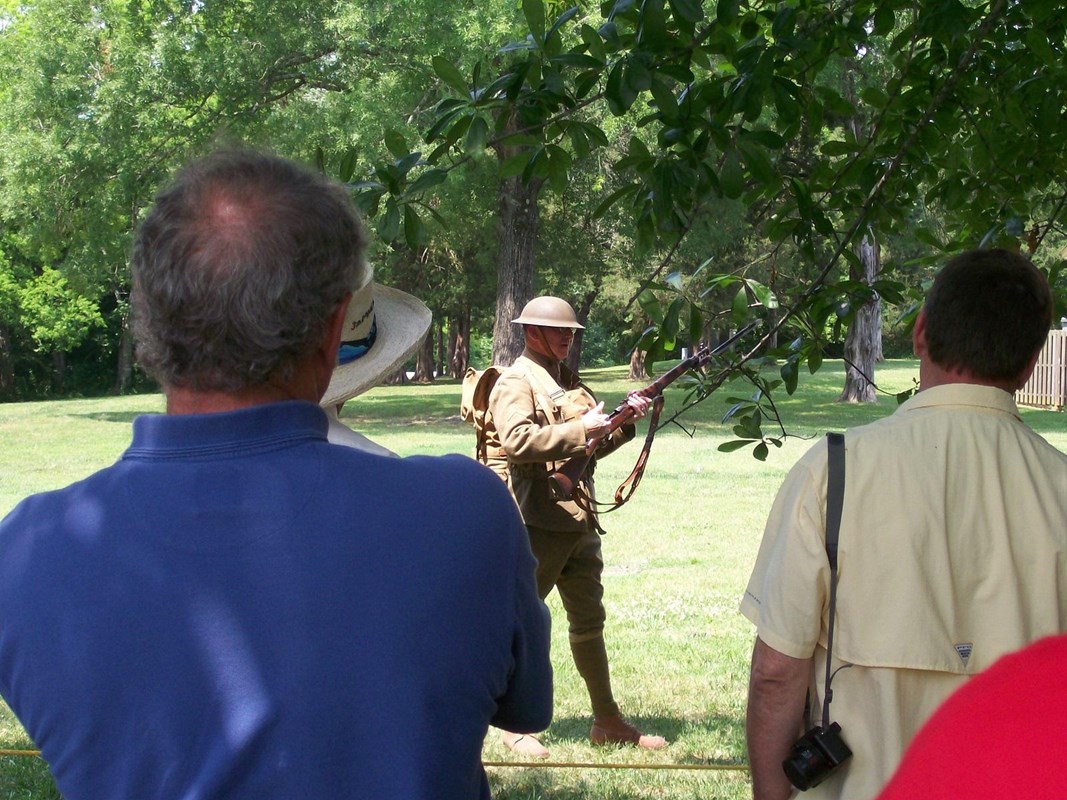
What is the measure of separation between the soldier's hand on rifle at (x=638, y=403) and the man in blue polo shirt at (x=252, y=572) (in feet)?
13.7

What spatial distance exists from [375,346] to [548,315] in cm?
263

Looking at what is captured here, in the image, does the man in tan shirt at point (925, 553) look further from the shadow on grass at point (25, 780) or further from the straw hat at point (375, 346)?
the shadow on grass at point (25, 780)

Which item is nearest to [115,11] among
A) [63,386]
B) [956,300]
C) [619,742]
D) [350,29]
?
[350,29]

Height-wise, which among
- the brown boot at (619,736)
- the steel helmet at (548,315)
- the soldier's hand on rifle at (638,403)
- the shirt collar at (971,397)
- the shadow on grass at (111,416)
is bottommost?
the shadow on grass at (111,416)

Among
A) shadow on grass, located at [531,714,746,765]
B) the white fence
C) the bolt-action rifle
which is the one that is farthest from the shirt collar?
the white fence

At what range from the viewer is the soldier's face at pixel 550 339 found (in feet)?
18.7

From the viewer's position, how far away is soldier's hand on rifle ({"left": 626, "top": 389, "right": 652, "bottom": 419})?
18.6 feet

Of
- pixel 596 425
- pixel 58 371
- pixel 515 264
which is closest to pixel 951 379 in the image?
pixel 596 425

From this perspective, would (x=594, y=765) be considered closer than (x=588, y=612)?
Yes

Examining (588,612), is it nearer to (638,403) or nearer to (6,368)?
(638,403)

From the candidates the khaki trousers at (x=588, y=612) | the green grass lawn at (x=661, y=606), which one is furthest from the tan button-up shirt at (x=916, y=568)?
the khaki trousers at (x=588, y=612)

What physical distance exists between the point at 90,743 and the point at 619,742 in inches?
183

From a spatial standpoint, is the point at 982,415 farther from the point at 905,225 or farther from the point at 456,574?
the point at 905,225

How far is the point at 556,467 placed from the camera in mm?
5672
